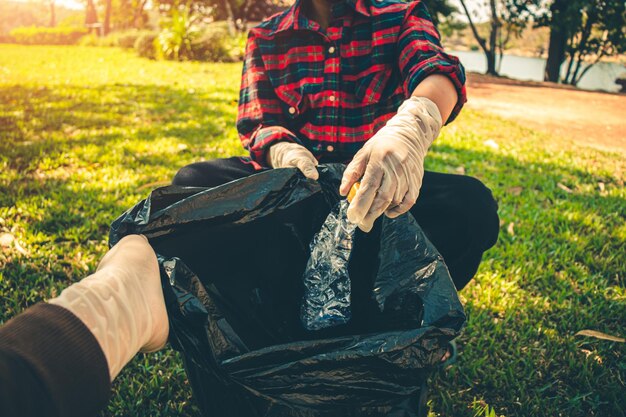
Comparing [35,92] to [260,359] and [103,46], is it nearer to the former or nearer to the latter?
[260,359]

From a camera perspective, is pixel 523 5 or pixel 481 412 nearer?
pixel 481 412

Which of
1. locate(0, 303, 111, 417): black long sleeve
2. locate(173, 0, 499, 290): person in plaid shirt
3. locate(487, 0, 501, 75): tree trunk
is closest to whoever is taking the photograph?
locate(0, 303, 111, 417): black long sleeve

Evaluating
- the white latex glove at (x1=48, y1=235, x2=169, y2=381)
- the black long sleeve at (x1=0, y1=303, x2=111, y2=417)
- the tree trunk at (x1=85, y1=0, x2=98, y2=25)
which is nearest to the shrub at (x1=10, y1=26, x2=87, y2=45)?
the tree trunk at (x1=85, y1=0, x2=98, y2=25)

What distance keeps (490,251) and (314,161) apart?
1.20 meters

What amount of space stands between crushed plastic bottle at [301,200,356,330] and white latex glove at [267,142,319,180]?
0.14 metres

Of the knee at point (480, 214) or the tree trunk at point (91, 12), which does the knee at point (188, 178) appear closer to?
the knee at point (480, 214)

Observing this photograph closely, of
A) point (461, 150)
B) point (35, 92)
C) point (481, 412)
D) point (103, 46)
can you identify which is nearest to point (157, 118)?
point (35, 92)

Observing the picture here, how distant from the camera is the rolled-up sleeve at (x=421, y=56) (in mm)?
1266

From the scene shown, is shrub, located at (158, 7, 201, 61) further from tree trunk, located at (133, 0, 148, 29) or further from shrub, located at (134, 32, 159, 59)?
tree trunk, located at (133, 0, 148, 29)

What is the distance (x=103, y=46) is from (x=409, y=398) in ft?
57.9

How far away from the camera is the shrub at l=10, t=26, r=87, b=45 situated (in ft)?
65.1

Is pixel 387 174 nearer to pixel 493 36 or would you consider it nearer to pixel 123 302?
pixel 123 302

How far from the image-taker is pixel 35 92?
4.99 meters

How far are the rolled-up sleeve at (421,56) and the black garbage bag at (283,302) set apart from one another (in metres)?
0.41
